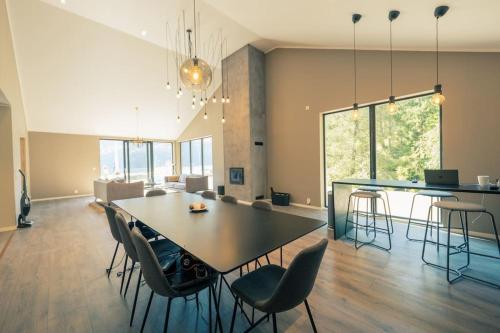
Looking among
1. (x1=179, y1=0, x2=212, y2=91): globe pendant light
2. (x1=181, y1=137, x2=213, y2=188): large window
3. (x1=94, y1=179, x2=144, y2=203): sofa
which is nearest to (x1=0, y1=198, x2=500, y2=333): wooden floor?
(x1=179, y1=0, x2=212, y2=91): globe pendant light

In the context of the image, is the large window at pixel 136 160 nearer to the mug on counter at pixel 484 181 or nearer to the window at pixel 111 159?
the window at pixel 111 159

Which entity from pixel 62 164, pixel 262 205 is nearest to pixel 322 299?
pixel 262 205

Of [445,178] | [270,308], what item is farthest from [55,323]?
[445,178]

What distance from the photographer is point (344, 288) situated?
2.19 m

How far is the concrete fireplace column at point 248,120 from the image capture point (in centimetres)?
611

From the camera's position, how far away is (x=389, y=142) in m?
4.33

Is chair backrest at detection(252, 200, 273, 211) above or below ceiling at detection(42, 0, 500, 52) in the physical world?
below

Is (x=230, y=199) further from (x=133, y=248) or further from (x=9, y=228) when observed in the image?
(x=9, y=228)

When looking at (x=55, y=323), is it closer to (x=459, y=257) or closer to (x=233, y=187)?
(x=459, y=257)

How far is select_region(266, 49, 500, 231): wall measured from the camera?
126 inches

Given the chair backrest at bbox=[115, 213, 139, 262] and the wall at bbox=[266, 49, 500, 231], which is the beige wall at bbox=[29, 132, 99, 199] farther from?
the chair backrest at bbox=[115, 213, 139, 262]

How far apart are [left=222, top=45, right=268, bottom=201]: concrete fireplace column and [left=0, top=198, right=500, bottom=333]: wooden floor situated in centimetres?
338

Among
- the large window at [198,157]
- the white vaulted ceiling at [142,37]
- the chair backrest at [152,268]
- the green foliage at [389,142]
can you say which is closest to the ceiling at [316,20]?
the white vaulted ceiling at [142,37]

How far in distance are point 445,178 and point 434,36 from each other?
2.00 m
